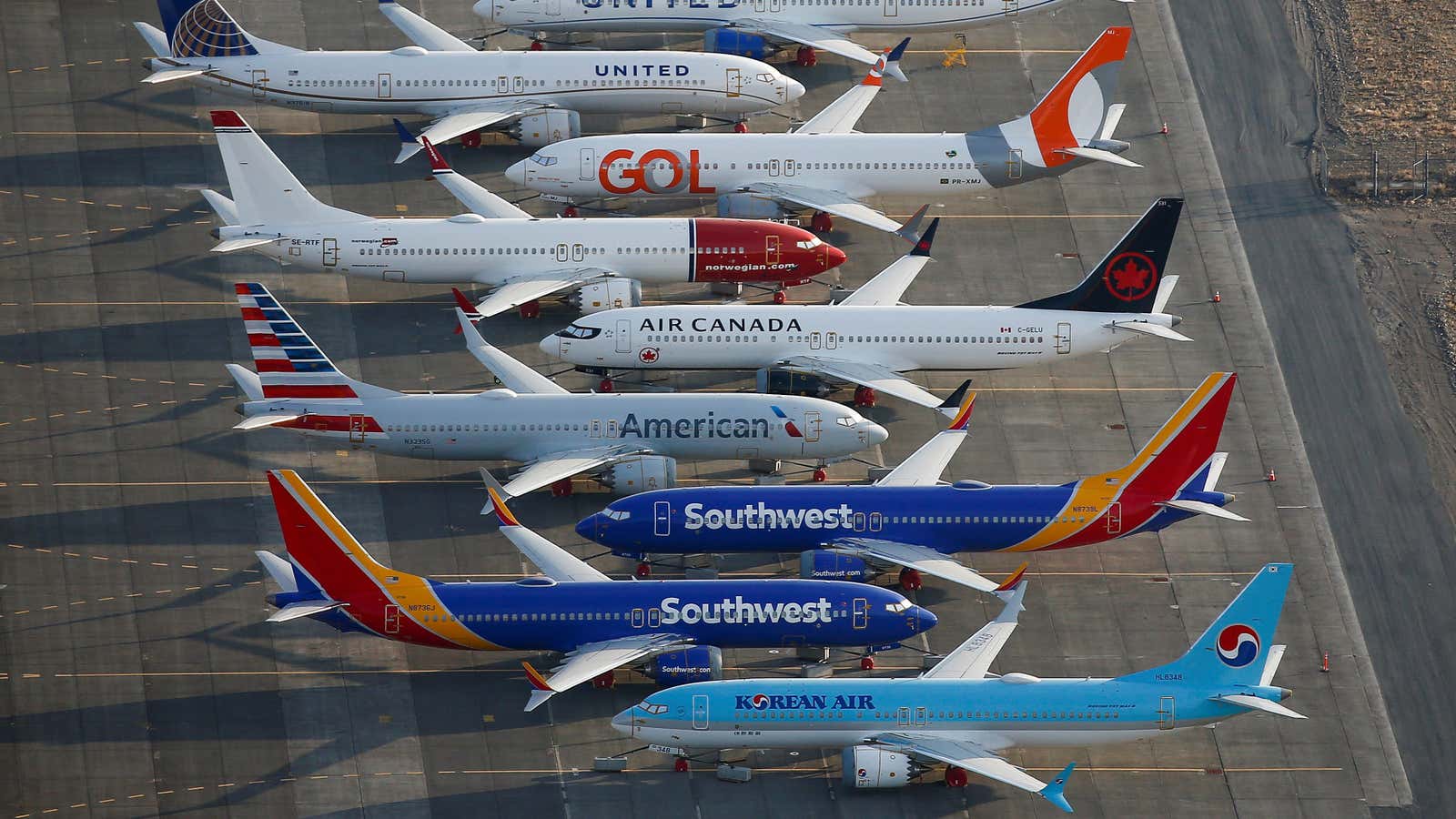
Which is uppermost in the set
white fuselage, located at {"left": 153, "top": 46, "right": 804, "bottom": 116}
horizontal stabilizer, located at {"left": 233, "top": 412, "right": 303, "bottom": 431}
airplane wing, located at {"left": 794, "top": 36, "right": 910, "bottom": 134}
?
white fuselage, located at {"left": 153, "top": 46, "right": 804, "bottom": 116}

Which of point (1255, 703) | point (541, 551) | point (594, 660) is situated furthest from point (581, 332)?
point (1255, 703)

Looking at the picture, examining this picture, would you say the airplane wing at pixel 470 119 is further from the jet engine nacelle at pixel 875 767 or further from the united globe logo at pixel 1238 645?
the united globe logo at pixel 1238 645

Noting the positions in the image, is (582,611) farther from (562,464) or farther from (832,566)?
(832,566)

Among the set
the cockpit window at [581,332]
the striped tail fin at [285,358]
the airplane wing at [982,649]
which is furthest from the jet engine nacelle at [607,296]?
the airplane wing at [982,649]

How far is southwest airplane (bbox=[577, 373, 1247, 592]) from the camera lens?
107 m

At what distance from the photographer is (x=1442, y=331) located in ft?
413

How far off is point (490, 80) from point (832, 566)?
37610 millimetres

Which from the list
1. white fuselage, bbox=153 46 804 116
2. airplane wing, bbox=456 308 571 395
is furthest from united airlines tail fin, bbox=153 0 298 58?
airplane wing, bbox=456 308 571 395

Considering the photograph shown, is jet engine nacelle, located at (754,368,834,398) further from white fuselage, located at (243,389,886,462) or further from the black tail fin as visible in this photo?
the black tail fin

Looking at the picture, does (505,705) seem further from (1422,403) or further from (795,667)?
(1422,403)

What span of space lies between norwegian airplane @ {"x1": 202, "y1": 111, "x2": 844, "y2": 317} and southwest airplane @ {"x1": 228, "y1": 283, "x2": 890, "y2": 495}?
30.6 feet

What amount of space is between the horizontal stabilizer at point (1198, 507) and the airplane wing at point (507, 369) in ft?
89.6

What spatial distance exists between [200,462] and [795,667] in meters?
28.6

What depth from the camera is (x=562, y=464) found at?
111 metres
